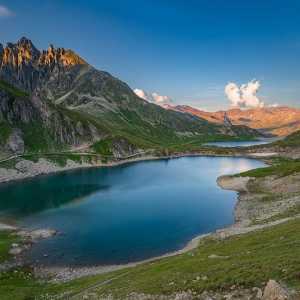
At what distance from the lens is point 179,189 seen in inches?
6063

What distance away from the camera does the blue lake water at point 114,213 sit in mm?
80688

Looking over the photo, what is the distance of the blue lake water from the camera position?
265ft

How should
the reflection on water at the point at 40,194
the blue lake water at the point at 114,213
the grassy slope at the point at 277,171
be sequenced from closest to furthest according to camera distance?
1. the blue lake water at the point at 114,213
2. the reflection on water at the point at 40,194
3. the grassy slope at the point at 277,171

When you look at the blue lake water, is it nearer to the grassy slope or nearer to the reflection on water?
the reflection on water

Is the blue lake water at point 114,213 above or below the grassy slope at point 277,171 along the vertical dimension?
below

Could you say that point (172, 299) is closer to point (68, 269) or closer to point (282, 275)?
point (282, 275)

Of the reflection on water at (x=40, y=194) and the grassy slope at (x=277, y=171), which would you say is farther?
the grassy slope at (x=277, y=171)

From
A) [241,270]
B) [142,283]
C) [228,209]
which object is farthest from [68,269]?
[228,209]

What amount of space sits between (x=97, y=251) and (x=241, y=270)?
5027 centimetres

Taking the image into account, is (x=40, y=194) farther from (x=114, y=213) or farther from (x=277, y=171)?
(x=277, y=171)

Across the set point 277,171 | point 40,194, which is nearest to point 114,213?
point 40,194

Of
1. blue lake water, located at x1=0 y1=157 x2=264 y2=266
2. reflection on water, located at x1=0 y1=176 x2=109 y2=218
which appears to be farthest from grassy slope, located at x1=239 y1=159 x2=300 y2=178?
reflection on water, located at x1=0 y1=176 x2=109 y2=218

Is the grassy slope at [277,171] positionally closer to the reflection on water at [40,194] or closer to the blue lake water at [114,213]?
the blue lake water at [114,213]

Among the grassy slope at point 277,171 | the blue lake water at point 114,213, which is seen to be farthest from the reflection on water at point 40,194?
the grassy slope at point 277,171
